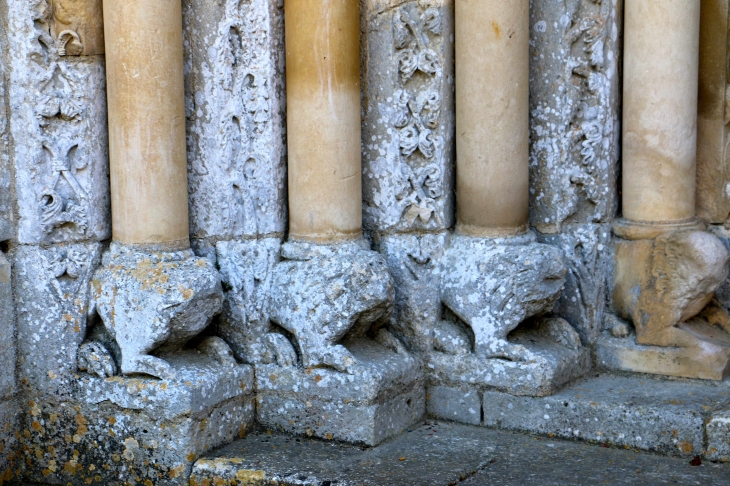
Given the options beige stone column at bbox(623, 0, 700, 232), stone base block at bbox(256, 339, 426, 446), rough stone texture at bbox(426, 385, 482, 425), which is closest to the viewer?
stone base block at bbox(256, 339, 426, 446)

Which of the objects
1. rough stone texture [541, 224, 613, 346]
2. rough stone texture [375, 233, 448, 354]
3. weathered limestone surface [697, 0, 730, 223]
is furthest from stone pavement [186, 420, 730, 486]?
weathered limestone surface [697, 0, 730, 223]

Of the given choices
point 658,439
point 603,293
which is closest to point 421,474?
point 658,439

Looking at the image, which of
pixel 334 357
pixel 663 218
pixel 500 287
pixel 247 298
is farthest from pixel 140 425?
pixel 663 218

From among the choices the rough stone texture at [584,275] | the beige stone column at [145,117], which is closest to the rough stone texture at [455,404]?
the rough stone texture at [584,275]

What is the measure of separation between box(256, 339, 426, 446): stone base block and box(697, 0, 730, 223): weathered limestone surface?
5.27 ft

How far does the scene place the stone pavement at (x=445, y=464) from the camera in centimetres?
406

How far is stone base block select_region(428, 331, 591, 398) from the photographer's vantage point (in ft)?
15.0

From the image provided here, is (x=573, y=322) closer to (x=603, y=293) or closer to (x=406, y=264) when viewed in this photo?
(x=603, y=293)

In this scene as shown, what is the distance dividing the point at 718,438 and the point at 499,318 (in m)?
0.98

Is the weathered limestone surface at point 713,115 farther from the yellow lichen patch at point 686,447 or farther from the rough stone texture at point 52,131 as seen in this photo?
the rough stone texture at point 52,131

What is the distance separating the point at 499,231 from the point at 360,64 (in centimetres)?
94

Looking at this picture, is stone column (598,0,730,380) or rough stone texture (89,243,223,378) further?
stone column (598,0,730,380)

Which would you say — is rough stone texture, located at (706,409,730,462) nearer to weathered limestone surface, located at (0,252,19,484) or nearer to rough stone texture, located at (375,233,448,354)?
rough stone texture, located at (375,233,448,354)

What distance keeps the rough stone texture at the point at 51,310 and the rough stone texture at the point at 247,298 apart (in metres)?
0.56
